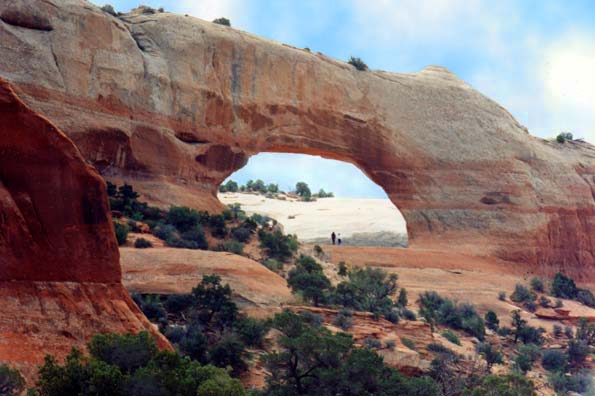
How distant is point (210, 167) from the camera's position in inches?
1423

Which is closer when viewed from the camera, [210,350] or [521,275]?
[210,350]

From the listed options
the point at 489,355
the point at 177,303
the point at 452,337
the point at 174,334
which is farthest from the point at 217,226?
the point at 174,334

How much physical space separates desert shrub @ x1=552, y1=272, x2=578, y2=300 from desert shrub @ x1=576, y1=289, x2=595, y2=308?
7.4 inches

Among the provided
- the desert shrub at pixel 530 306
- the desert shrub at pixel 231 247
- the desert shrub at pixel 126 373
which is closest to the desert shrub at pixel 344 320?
the desert shrub at pixel 231 247

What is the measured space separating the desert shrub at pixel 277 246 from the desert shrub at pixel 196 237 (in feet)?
7.34

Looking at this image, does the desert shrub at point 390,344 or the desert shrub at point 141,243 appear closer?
the desert shrub at point 390,344

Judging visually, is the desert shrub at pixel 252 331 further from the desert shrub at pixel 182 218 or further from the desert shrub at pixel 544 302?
the desert shrub at pixel 544 302

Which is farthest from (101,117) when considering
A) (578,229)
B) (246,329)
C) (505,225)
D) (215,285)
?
(578,229)

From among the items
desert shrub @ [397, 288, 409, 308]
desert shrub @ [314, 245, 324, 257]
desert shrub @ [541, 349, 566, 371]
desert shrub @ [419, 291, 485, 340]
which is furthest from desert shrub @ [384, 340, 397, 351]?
desert shrub @ [314, 245, 324, 257]

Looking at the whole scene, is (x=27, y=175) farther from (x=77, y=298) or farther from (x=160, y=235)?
(x=160, y=235)

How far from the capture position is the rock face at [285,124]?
31.6 m

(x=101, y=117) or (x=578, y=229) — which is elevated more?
(x=101, y=117)

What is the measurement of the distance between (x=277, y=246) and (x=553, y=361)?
977 centimetres

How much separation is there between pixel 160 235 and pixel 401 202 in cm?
1696
